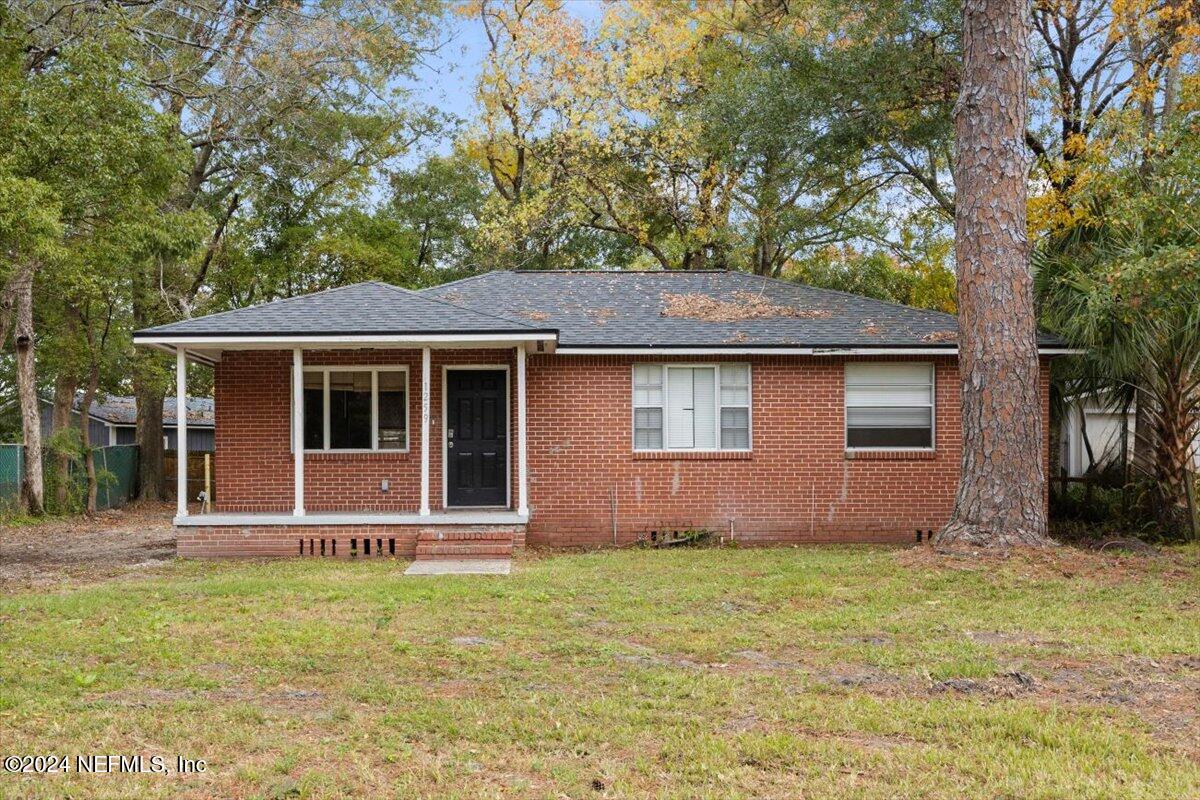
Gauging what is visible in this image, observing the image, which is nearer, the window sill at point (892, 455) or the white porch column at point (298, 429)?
the white porch column at point (298, 429)

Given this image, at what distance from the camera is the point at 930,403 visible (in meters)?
15.0

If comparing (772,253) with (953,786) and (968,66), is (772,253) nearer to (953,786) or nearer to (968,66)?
(968,66)

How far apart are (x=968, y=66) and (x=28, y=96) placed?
11.6 meters

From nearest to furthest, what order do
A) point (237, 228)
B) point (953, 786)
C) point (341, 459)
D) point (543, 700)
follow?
point (953, 786) < point (543, 700) < point (341, 459) < point (237, 228)

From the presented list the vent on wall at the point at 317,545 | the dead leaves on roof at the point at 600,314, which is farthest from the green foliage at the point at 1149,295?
the vent on wall at the point at 317,545

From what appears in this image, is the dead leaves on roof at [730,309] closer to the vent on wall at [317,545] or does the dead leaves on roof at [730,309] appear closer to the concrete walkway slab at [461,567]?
the concrete walkway slab at [461,567]

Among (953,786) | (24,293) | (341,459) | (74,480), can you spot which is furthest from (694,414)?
(74,480)

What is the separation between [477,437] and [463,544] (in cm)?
218

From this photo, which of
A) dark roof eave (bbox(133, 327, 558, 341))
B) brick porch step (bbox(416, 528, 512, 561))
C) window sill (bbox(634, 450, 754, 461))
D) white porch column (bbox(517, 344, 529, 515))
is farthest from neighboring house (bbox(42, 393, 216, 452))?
window sill (bbox(634, 450, 754, 461))

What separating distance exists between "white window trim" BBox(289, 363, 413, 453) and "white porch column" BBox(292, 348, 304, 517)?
2.42 ft

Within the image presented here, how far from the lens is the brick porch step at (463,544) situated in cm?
1305

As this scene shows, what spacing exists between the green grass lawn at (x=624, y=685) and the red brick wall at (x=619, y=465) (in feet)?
13.3

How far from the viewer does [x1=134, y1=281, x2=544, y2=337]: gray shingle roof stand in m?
13.2

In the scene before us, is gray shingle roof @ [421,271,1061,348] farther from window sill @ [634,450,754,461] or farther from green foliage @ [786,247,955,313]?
green foliage @ [786,247,955,313]
